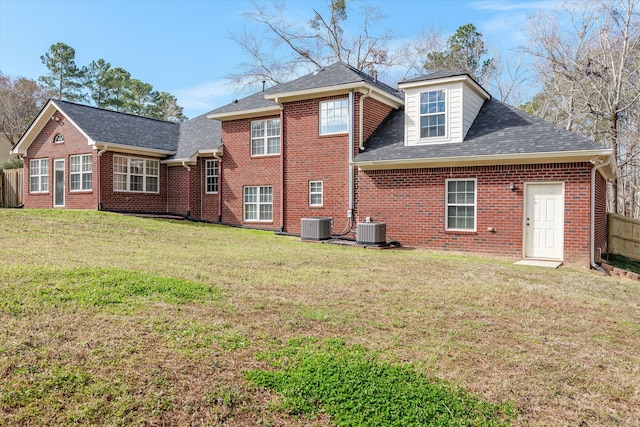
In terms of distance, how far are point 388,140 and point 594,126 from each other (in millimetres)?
16494

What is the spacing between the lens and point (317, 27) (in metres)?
32.7

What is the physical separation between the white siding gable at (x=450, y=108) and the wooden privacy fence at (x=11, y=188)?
804 inches

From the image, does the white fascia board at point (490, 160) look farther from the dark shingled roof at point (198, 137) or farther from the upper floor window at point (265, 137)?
the dark shingled roof at point (198, 137)

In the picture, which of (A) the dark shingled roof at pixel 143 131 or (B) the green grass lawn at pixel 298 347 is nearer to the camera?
(B) the green grass lawn at pixel 298 347

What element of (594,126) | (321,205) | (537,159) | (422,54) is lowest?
(321,205)

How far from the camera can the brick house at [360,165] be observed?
42.2 ft

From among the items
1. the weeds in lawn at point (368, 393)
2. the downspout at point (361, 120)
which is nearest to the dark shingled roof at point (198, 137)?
the downspout at point (361, 120)

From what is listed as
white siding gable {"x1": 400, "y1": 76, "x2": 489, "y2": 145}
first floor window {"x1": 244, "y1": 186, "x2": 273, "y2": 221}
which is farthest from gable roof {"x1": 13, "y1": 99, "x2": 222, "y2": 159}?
white siding gable {"x1": 400, "y1": 76, "x2": 489, "y2": 145}

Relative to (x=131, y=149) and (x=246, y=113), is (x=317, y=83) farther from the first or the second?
(x=131, y=149)

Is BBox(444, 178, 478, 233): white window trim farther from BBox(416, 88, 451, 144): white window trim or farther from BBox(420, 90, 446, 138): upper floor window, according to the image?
BBox(420, 90, 446, 138): upper floor window

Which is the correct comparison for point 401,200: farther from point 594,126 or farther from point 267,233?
point 594,126

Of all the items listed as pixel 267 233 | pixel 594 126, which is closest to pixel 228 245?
pixel 267 233

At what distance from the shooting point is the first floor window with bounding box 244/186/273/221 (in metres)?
18.7

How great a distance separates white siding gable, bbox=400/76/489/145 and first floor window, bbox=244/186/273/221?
625 centimetres
